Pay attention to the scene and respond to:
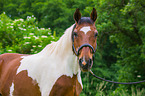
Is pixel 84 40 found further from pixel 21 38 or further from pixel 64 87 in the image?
pixel 21 38

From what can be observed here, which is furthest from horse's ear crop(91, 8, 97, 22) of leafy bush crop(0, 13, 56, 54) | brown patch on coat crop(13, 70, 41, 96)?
leafy bush crop(0, 13, 56, 54)

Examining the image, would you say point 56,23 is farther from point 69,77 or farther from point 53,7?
point 69,77

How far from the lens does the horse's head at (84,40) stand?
220cm

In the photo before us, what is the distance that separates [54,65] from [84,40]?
22.6 inches

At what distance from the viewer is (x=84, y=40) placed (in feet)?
7.46

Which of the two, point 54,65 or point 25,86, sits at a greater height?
point 54,65

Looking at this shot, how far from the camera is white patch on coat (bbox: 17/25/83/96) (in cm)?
249

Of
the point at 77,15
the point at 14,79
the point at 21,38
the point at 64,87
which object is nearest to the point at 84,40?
the point at 77,15

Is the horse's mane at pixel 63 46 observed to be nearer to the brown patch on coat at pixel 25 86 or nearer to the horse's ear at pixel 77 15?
the horse's ear at pixel 77 15

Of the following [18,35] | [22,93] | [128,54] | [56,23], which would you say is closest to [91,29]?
[22,93]

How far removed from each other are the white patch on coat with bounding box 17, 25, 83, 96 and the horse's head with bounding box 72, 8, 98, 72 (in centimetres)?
18

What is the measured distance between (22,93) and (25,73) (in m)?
0.28

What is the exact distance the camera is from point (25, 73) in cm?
275

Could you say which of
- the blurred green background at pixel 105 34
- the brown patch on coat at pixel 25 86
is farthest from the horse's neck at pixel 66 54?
the blurred green background at pixel 105 34
